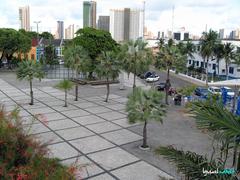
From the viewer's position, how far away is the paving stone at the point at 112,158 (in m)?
→ 13.4

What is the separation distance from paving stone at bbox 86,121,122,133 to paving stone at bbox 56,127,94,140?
65cm

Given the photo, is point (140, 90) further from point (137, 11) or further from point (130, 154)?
point (137, 11)

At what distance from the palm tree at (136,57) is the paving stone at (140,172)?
49.0 ft

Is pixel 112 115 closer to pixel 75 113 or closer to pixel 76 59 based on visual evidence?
pixel 75 113

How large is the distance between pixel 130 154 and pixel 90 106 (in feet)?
39.8

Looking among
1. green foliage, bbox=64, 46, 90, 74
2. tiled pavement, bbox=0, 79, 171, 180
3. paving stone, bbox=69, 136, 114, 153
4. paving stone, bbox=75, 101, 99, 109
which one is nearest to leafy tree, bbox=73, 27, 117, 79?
green foliage, bbox=64, 46, 90, 74

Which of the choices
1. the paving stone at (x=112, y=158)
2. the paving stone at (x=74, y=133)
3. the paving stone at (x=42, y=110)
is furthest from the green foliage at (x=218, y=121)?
the paving stone at (x=42, y=110)

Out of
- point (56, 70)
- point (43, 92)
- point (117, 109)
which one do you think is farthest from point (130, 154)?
point (56, 70)

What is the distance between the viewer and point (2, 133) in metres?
7.64

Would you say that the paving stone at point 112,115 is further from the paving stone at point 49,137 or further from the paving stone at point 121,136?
the paving stone at point 49,137

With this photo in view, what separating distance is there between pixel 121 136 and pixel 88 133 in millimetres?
2360

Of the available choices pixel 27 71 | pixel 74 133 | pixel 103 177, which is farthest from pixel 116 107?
pixel 103 177

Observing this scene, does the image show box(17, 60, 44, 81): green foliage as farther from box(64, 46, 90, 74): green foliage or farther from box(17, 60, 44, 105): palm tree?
box(64, 46, 90, 74): green foliage

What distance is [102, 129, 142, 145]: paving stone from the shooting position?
664 inches
